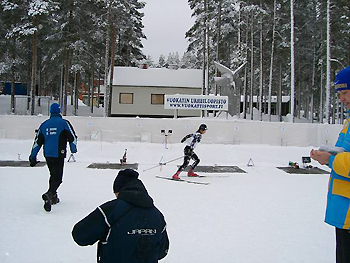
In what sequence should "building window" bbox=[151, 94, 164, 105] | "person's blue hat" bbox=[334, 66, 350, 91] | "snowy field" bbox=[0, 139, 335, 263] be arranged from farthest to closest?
"building window" bbox=[151, 94, 164, 105] < "snowy field" bbox=[0, 139, 335, 263] < "person's blue hat" bbox=[334, 66, 350, 91]

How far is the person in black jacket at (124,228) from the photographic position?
244cm

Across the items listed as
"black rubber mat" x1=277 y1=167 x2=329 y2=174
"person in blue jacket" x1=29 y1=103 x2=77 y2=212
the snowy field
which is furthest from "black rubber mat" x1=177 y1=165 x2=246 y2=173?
"person in blue jacket" x1=29 y1=103 x2=77 y2=212

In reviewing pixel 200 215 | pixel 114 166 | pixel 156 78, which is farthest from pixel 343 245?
pixel 156 78

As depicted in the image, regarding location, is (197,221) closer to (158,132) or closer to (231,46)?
(158,132)

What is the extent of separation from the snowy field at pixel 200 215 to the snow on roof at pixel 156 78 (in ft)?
76.0

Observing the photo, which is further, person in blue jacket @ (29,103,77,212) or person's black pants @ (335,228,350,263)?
person in blue jacket @ (29,103,77,212)

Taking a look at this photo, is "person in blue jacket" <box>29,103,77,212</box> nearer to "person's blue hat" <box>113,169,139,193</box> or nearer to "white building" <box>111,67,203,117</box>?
"person's blue hat" <box>113,169,139,193</box>

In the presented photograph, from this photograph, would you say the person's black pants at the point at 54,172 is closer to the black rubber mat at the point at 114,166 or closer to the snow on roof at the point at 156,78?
the black rubber mat at the point at 114,166

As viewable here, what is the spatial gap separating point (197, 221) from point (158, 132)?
12.8 meters

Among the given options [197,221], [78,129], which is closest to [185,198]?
[197,221]

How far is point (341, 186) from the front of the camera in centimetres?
271

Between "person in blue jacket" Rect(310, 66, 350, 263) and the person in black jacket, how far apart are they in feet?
4.52

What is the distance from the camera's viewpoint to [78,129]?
19.3 meters

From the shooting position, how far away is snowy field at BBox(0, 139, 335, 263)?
509 centimetres
